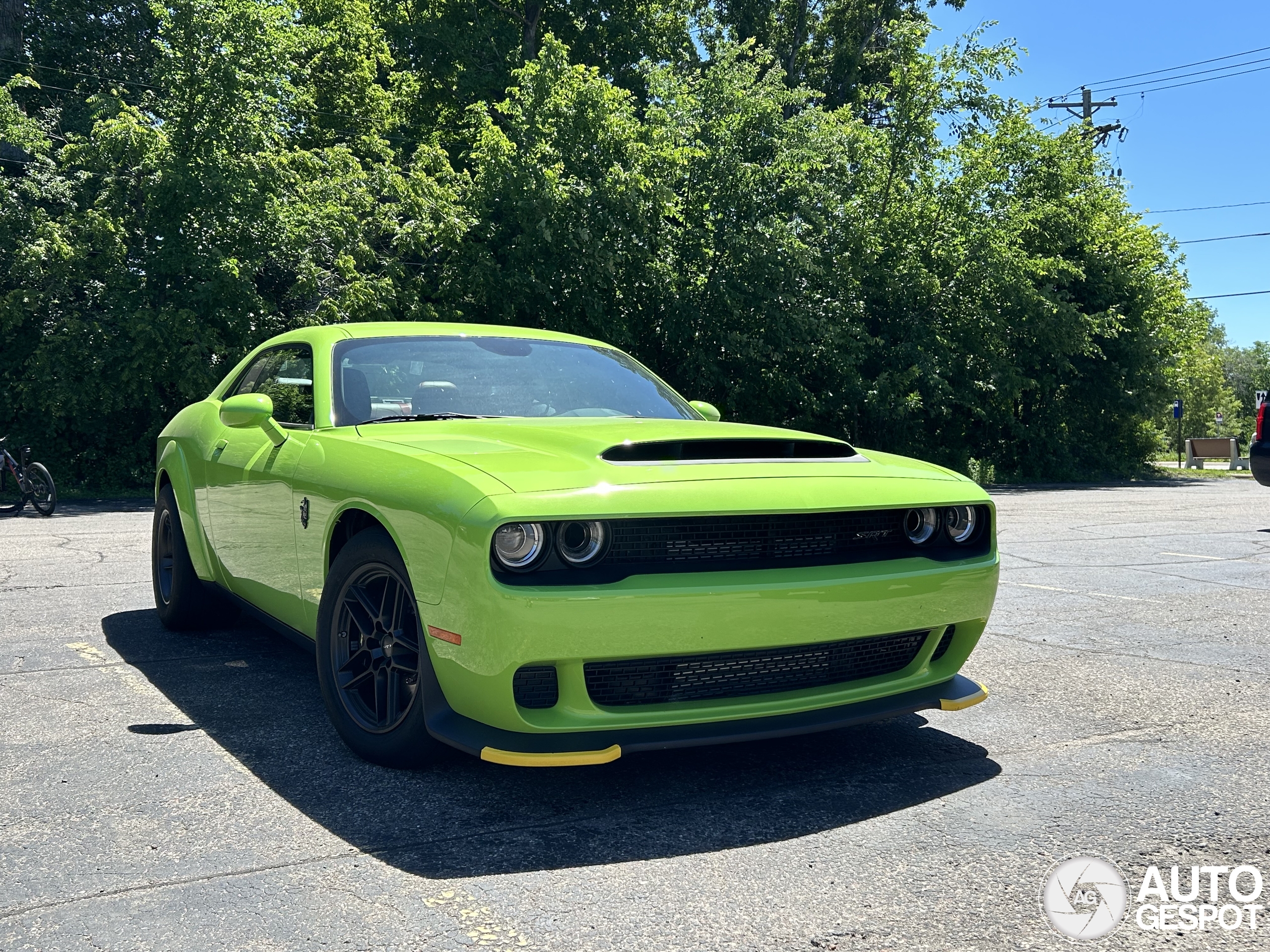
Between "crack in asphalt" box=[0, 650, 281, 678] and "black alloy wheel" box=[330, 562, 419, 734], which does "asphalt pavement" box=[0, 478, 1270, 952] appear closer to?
"crack in asphalt" box=[0, 650, 281, 678]

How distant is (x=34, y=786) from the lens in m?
3.41

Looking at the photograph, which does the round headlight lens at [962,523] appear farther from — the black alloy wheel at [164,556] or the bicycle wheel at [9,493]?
the bicycle wheel at [9,493]

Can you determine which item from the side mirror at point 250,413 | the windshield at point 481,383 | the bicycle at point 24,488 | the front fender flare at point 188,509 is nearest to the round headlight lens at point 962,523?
the windshield at point 481,383

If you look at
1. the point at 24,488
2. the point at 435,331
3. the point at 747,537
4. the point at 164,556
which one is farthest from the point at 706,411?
the point at 24,488

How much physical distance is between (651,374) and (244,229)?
1431cm

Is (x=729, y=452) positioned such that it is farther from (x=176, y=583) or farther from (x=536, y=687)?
(x=176, y=583)

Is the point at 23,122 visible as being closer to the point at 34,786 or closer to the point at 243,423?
the point at 243,423

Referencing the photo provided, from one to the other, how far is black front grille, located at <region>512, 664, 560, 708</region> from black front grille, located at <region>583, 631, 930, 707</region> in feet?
0.31

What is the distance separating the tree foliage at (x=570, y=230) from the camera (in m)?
17.6

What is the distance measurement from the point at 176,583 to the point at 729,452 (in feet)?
10.8

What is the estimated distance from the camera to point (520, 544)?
3129mm

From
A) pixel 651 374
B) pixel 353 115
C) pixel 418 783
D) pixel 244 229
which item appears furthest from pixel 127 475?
pixel 418 783

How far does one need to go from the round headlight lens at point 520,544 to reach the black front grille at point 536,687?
0.28 meters

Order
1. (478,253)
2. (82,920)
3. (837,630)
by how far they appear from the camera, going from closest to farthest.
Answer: (82,920) < (837,630) < (478,253)
